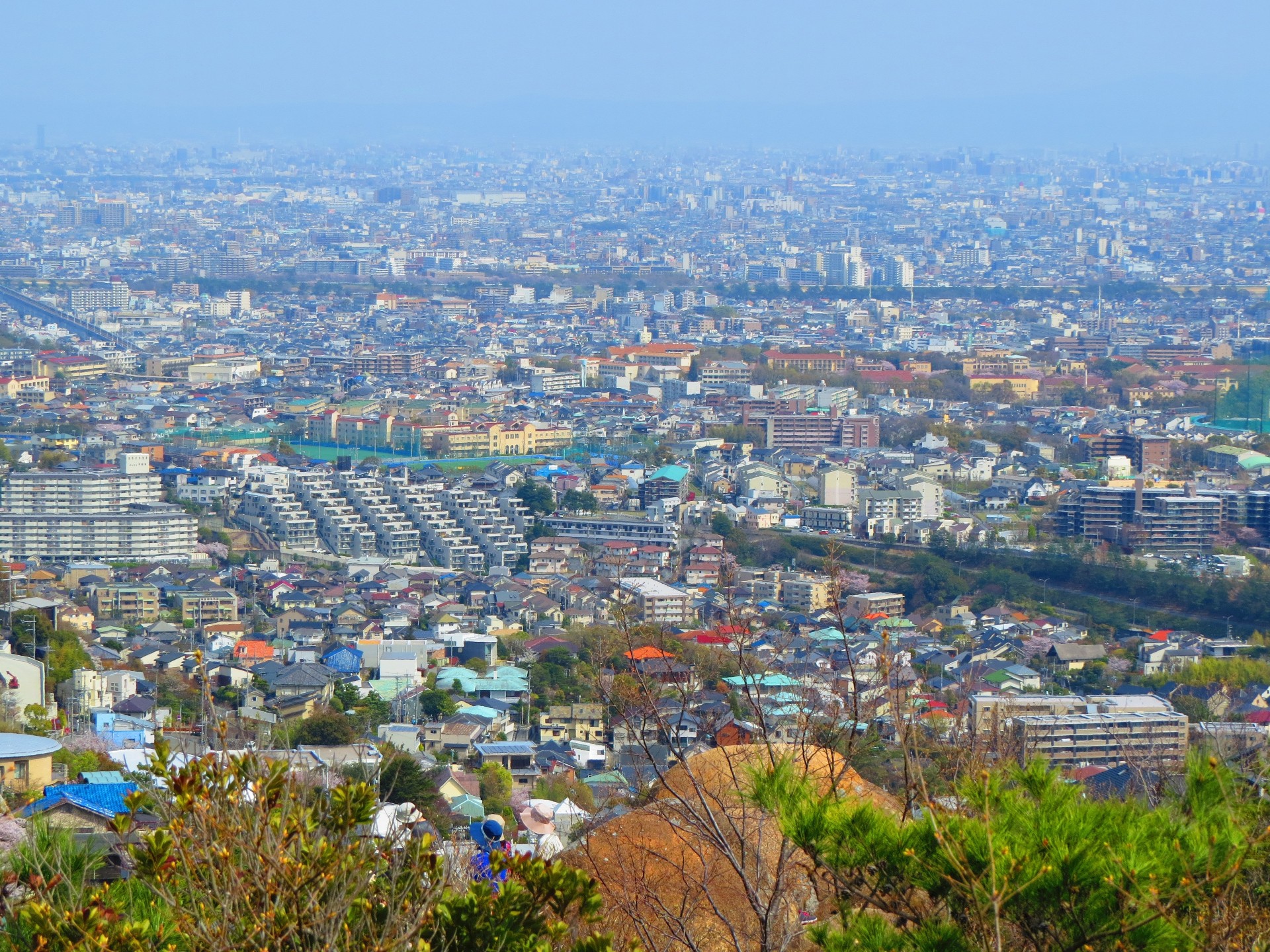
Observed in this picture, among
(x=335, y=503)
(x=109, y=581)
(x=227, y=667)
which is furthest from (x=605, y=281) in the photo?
(x=227, y=667)

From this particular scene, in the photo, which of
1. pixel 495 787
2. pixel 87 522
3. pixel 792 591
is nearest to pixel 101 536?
pixel 87 522

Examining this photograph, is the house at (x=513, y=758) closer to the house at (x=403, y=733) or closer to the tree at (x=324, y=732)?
the house at (x=403, y=733)

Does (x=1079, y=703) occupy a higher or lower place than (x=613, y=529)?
higher

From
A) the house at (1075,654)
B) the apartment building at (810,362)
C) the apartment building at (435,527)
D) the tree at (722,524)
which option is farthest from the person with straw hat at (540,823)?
the apartment building at (810,362)

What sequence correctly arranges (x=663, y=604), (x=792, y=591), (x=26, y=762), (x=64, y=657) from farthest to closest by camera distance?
1. (x=792, y=591)
2. (x=663, y=604)
3. (x=64, y=657)
4. (x=26, y=762)

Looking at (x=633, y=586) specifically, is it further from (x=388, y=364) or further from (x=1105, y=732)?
(x=388, y=364)

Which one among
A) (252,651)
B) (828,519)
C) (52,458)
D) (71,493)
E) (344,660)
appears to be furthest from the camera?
(52,458)
